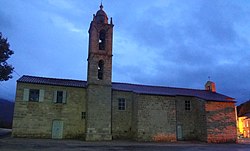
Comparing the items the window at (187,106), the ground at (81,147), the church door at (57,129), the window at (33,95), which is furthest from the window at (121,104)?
the window at (33,95)

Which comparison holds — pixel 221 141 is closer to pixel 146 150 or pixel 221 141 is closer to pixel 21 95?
Answer: pixel 146 150

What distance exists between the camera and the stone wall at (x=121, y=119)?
981 inches

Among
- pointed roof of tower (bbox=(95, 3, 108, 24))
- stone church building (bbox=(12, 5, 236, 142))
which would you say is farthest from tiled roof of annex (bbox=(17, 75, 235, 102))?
pointed roof of tower (bbox=(95, 3, 108, 24))

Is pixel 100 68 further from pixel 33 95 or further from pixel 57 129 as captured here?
pixel 57 129

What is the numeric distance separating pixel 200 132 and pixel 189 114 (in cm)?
235

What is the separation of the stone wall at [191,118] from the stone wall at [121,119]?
538 centimetres

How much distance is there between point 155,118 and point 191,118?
208 inches

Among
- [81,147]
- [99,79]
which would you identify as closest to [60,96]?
[99,79]

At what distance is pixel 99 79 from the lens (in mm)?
24234

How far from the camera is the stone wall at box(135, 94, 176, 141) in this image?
76.5ft

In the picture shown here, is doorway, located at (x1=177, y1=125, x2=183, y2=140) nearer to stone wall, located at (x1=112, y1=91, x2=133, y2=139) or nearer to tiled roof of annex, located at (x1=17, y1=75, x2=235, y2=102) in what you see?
tiled roof of annex, located at (x1=17, y1=75, x2=235, y2=102)

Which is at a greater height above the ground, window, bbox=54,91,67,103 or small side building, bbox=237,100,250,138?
window, bbox=54,91,67,103

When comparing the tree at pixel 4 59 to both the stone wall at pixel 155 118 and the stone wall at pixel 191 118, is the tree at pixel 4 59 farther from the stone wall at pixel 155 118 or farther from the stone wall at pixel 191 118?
the stone wall at pixel 191 118

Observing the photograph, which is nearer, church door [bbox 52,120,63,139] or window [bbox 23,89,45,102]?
window [bbox 23,89,45,102]
